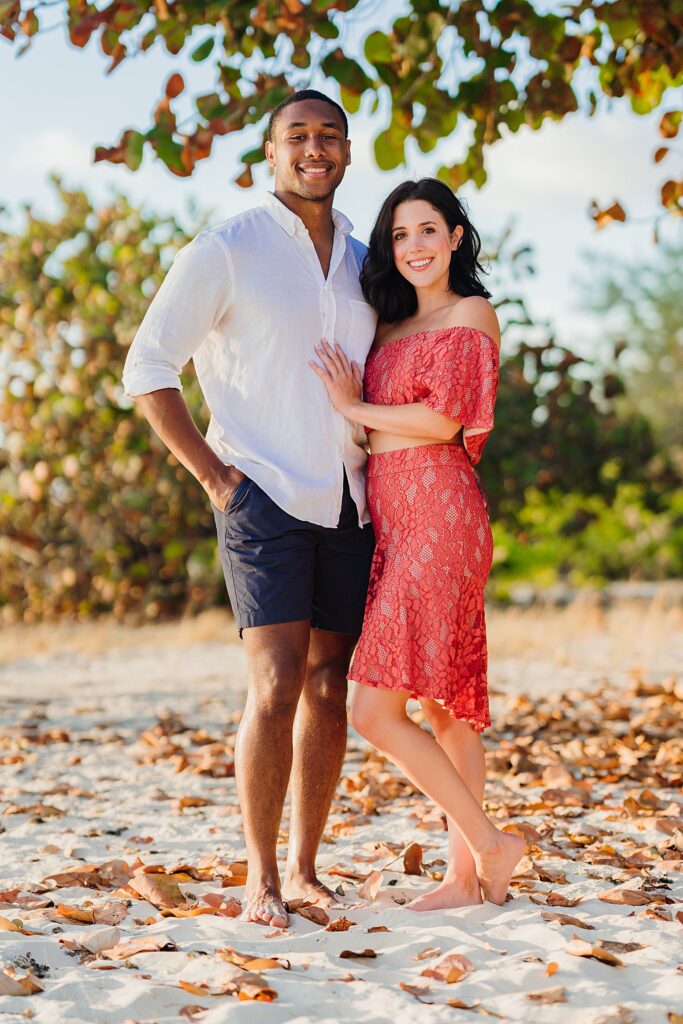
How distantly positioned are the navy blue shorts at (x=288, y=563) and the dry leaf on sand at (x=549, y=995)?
122cm

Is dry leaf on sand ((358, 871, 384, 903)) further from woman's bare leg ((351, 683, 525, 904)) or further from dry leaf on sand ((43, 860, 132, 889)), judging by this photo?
dry leaf on sand ((43, 860, 132, 889))

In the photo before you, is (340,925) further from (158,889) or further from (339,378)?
(339,378)

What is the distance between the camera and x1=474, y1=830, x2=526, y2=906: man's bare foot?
3307mm

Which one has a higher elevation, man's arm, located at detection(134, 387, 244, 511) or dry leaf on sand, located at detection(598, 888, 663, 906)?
man's arm, located at detection(134, 387, 244, 511)

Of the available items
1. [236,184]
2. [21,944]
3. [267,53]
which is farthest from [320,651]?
[267,53]

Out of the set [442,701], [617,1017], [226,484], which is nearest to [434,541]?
[442,701]

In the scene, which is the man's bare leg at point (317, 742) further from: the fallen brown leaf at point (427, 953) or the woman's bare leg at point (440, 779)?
the fallen brown leaf at point (427, 953)

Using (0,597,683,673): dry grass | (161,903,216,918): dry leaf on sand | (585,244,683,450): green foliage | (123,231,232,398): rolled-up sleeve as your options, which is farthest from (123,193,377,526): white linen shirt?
(585,244,683,450): green foliage

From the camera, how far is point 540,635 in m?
9.82

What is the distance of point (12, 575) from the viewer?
12.0 meters

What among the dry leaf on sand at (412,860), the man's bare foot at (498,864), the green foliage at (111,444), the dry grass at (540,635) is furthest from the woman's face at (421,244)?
the green foliage at (111,444)

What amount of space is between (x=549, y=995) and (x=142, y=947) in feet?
3.25

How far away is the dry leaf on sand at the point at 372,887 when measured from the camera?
11.3 feet

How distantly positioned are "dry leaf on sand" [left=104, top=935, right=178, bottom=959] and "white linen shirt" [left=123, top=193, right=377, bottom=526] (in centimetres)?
117
